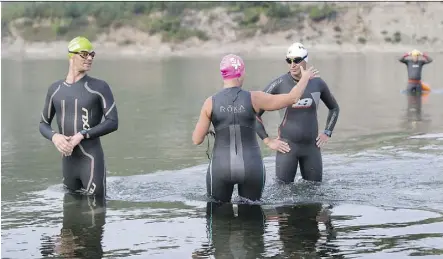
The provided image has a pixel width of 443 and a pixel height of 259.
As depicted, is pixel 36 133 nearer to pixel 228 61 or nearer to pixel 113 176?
pixel 113 176

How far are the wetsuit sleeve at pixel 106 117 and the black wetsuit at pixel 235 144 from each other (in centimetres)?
113

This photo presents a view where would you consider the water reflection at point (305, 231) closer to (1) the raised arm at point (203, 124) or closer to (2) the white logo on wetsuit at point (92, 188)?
(1) the raised arm at point (203, 124)

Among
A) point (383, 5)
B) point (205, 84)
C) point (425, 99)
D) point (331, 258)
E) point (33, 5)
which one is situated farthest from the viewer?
point (33, 5)

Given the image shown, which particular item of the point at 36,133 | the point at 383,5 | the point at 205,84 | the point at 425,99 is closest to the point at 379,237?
the point at 36,133

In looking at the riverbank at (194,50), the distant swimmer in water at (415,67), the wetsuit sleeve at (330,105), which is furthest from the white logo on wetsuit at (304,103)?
the riverbank at (194,50)

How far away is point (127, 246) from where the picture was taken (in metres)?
8.53

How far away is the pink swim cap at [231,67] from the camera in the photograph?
356 inches

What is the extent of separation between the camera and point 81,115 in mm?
9648

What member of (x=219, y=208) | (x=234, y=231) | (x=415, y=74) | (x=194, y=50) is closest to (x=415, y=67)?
(x=415, y=74)

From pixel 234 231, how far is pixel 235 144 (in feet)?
3.00

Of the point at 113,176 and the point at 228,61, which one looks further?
the point at 113,176

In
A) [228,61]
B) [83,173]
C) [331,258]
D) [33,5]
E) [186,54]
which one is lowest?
[331,258]

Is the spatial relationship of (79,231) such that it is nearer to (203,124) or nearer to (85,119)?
(85,119)

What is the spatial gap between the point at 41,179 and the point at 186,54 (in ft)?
194
